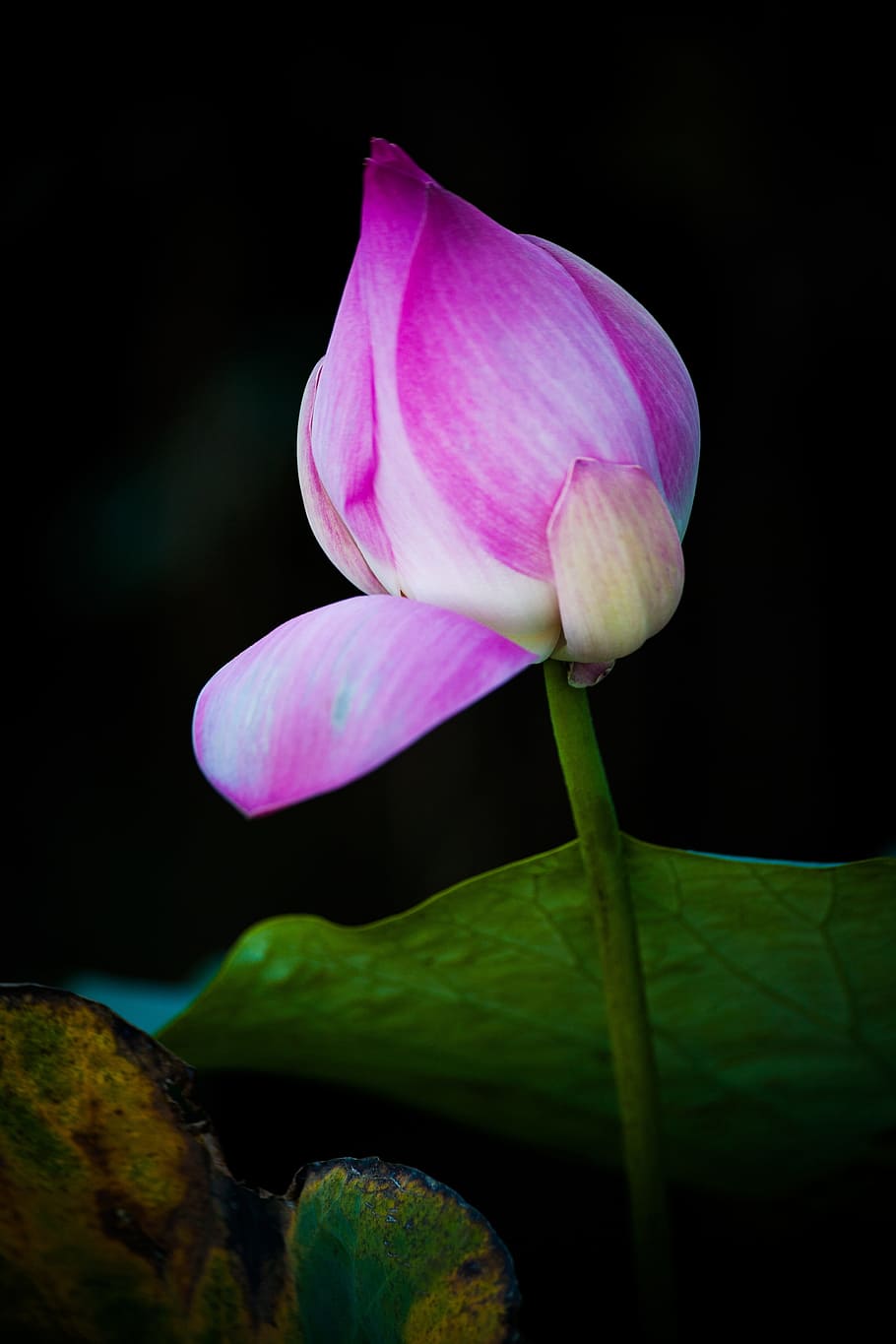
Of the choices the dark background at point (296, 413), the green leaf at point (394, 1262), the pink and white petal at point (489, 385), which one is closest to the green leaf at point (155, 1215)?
the green leaf at point (394, 1262)

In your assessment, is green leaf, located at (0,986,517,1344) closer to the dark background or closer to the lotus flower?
the lotus flower

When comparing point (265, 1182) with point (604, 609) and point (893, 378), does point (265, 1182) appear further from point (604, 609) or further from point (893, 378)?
point (893, 378)

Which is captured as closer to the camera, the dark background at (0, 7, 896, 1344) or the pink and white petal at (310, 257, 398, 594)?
the pink and white petal at (310, 257, 398, 594)

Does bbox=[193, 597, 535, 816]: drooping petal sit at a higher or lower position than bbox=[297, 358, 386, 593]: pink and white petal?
lower

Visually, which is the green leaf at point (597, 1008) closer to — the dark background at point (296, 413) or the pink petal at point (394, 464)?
the pink petal at point (394, 464)

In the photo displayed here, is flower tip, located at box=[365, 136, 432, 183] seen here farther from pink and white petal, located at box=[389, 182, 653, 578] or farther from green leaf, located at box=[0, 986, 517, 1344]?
green leaf, located at box=[0, 986, 517, 1344]

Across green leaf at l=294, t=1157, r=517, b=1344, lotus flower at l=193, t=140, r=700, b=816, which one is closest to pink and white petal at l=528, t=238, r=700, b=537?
lotus flower at l=193, t=140, r=700, b=816

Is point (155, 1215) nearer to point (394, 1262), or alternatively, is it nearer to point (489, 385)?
point (394, 1262)

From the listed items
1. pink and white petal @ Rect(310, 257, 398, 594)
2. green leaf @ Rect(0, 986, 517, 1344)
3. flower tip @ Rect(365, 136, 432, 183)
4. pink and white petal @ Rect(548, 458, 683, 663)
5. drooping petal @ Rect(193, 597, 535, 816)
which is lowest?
green leaf @ Rect(0, 986, 517, 1344)
